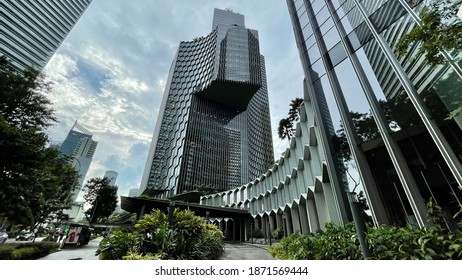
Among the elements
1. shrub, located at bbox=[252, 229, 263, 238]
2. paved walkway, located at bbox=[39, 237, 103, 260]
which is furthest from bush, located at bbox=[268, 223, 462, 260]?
shrub, located at bbox=[252, 229, 263, 238]

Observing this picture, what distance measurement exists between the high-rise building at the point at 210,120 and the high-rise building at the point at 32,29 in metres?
46.5

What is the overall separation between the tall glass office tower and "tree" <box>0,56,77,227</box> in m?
15.7

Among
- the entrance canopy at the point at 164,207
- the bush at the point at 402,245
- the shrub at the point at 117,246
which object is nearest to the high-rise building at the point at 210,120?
the entrance canopy at the point at 164,207

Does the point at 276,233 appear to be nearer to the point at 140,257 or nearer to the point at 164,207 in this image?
the point at 164,207

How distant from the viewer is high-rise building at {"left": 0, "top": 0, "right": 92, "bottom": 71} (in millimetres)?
29984

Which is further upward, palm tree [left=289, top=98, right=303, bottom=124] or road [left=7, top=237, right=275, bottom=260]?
palm tree [left=289, top=98, right=303, bottom=124]

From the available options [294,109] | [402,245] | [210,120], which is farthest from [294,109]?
[210,120]

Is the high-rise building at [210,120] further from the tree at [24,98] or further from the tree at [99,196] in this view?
the tree at [24,98]

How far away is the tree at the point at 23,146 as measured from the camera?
9.63 m

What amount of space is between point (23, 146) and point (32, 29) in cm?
3938

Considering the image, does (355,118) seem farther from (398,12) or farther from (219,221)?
(219,221)

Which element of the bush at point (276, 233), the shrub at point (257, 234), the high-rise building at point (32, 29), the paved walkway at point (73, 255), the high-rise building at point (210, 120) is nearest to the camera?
the paved walkway at point (73, 255)

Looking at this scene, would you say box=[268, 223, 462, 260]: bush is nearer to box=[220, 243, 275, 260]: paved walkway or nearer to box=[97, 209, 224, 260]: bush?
box=[97, 209, 224, 260]: bush
